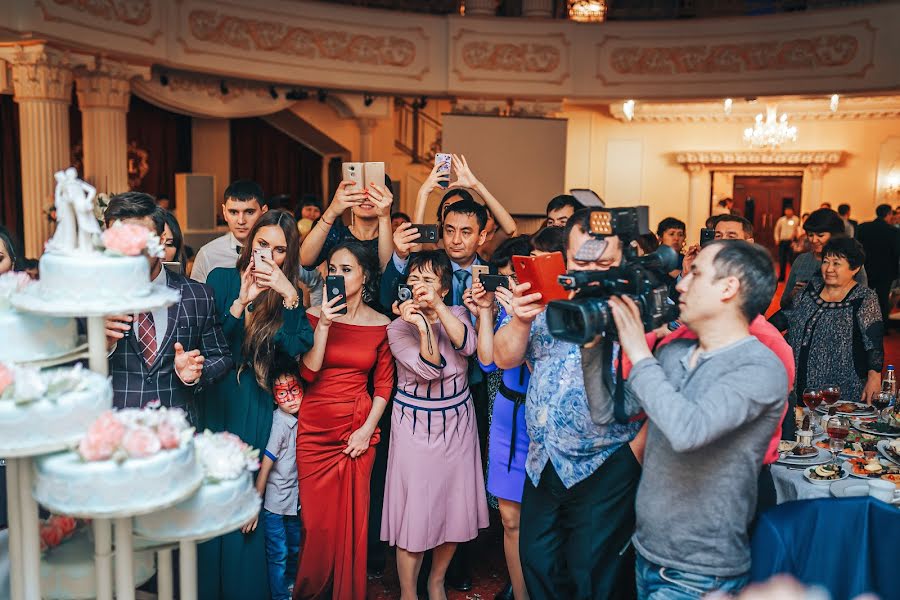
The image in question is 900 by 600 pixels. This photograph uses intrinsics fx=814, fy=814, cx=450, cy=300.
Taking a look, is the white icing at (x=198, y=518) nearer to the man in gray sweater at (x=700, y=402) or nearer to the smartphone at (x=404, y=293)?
the man in gray sweater at (x=700, y=402)

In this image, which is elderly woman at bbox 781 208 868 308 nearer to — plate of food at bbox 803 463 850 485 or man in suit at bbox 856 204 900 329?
plate of food at bbox 803 463 850 485

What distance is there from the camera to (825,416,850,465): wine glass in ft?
9.50

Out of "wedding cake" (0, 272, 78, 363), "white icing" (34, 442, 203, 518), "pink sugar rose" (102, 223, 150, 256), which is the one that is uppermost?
"pink sugar rose" (102, 223, 150, 256)

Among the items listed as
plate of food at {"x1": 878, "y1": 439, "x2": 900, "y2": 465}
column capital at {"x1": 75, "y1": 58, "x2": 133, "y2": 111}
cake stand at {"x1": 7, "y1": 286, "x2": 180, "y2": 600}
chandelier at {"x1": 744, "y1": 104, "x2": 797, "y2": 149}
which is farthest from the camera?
chandelier at {"x1": 744, "y1": 104, "x2": 797, "y2": 149}

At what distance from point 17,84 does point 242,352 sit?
5.27 metres

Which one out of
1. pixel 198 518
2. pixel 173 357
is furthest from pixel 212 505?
pixel 173 357

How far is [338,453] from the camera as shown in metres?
3.03

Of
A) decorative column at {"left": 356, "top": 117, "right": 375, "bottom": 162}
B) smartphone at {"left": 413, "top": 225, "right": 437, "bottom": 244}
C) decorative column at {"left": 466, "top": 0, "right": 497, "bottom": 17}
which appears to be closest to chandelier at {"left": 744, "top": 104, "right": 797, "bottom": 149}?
decorative column at {"left": 466, "top": 0, "right": 497, "bottom": 17}

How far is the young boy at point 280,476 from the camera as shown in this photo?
3.00 metres

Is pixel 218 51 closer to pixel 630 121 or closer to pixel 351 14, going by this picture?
pixel 351 14

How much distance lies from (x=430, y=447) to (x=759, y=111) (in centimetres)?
1101

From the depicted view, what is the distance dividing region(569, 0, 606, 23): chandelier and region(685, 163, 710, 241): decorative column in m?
3.44

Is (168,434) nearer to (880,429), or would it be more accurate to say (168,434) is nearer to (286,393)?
(286,393)

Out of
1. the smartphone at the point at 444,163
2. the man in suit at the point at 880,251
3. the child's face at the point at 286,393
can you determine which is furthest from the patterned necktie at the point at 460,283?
the man in suit at the point at 880,251
